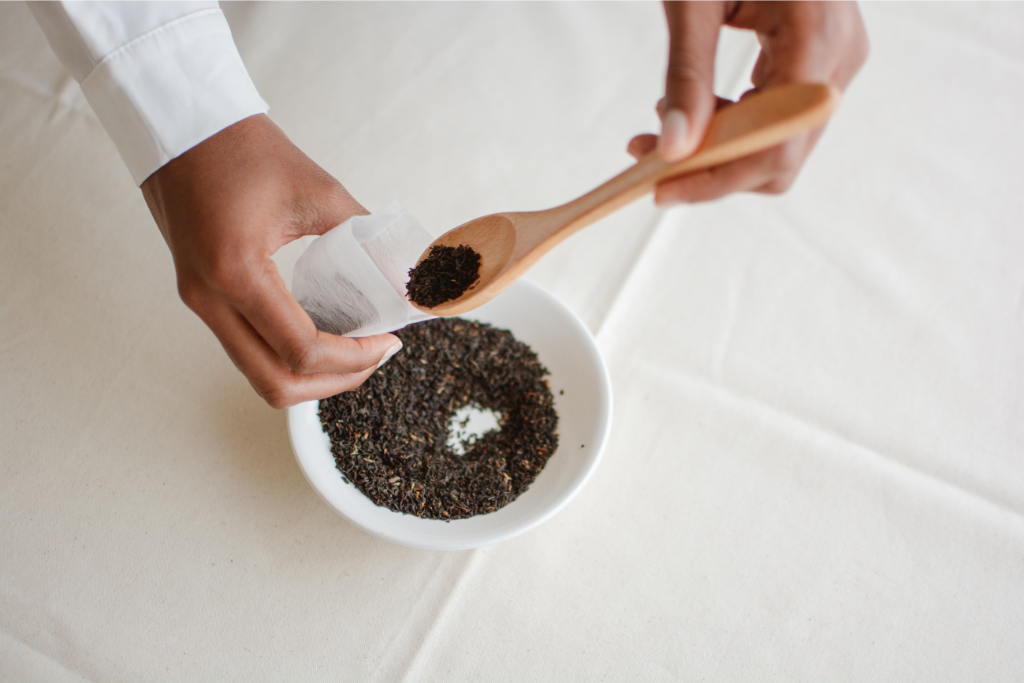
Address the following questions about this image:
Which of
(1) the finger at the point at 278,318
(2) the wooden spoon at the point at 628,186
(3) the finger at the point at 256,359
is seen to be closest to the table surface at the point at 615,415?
(3) the finger at the point at 256,359

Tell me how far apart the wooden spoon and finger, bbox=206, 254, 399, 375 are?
0.22 metres

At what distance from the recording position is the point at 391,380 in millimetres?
1443

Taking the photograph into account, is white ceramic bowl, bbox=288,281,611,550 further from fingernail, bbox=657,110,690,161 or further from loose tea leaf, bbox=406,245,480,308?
fingernail, bbox=657,110,690,161

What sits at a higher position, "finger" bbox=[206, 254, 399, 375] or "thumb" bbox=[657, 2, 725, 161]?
"thumb" bbox=[657, 2, 725, 161]

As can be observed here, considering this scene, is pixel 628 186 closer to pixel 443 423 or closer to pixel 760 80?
pixel 760 80

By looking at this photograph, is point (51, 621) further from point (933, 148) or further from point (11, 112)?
point (933, 148)

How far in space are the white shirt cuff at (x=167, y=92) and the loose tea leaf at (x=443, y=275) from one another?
471 millimetres

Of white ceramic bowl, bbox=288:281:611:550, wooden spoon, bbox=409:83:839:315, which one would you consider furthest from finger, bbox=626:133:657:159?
white ceramic bowl, bbox=288:281:611:550

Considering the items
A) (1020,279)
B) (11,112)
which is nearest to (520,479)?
(1020,279)

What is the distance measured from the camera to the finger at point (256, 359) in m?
1.07

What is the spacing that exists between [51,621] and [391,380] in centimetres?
79

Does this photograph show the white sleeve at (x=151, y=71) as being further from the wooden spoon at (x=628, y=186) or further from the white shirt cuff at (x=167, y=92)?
the wooden spoon at (x=628, y=186)

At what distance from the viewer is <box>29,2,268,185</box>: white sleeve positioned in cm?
119

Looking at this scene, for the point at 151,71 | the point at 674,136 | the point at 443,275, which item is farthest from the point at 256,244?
A: the point at 674,136
